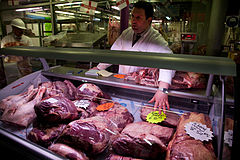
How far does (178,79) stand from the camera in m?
1.88

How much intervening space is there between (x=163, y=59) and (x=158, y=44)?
72.6 inches

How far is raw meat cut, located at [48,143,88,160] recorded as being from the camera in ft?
4.38

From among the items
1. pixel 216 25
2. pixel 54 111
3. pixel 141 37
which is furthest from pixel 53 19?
pixel 216 25

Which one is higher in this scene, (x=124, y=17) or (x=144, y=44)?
(x=124, y=17)

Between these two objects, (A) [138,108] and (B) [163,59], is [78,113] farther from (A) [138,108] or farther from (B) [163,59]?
(B) [163,59]

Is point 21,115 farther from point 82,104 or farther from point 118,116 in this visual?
point 118,116

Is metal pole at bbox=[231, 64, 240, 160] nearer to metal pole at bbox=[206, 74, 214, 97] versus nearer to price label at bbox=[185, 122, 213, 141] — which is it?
price label at bbox=[185, 122, 213, 141]

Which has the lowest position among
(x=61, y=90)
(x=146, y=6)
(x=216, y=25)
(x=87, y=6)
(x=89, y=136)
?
(x=89, y=136)

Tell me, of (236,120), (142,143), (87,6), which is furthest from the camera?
(87,6)

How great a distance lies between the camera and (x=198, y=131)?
55.1 inches

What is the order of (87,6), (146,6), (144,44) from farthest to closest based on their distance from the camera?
(87,6) → (144,44) → (146,6)

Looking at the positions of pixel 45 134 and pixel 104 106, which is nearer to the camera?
pixel 45 134

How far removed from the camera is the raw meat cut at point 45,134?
1519mm

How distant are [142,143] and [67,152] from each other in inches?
24.1
